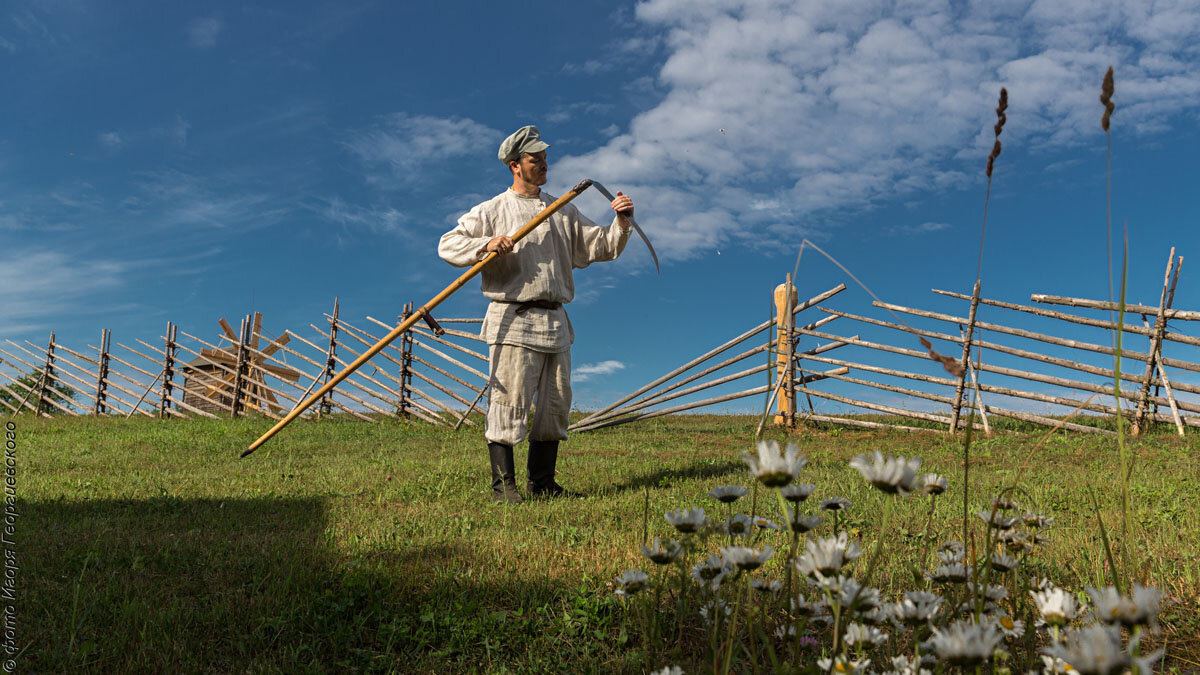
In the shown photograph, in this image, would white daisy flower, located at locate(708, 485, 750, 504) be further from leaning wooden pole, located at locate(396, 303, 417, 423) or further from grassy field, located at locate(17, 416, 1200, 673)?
leaning wooden pole, located at locate(396, 303, 417, 423)

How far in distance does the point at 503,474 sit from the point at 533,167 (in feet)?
5.92

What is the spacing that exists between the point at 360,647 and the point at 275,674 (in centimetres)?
24

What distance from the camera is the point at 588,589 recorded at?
87.1 inches

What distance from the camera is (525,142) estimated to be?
13.9 feet

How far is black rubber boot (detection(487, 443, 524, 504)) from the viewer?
402 cm

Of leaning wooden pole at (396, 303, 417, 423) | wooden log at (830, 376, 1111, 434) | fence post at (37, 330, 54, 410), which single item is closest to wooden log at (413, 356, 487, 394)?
leaning wooden pole at (396, 303, 417, 423)

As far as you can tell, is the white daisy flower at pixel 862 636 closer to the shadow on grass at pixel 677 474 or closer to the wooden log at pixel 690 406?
the shadow on grass at pixel 677 474

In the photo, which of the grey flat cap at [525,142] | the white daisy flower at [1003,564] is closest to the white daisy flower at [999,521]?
the white daisy flower at [1003,564]

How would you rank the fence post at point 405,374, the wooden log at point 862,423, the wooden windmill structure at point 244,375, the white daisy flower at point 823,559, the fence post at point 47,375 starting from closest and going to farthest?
the white daisy flower at point 823,559
the wooden log at point 862,423
the fence post at point 405,374
the wooden windmill structure at point 244,375
the fence post at point 47,375

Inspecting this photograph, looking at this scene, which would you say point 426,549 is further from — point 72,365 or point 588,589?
point 72,365

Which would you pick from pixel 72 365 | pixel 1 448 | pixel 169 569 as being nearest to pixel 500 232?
pixel 169 569

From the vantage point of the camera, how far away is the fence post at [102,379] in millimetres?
15336

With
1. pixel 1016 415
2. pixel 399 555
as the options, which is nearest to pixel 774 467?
pixel 399 555

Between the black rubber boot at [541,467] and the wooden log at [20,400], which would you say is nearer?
the black rubber boot at [541,467]
